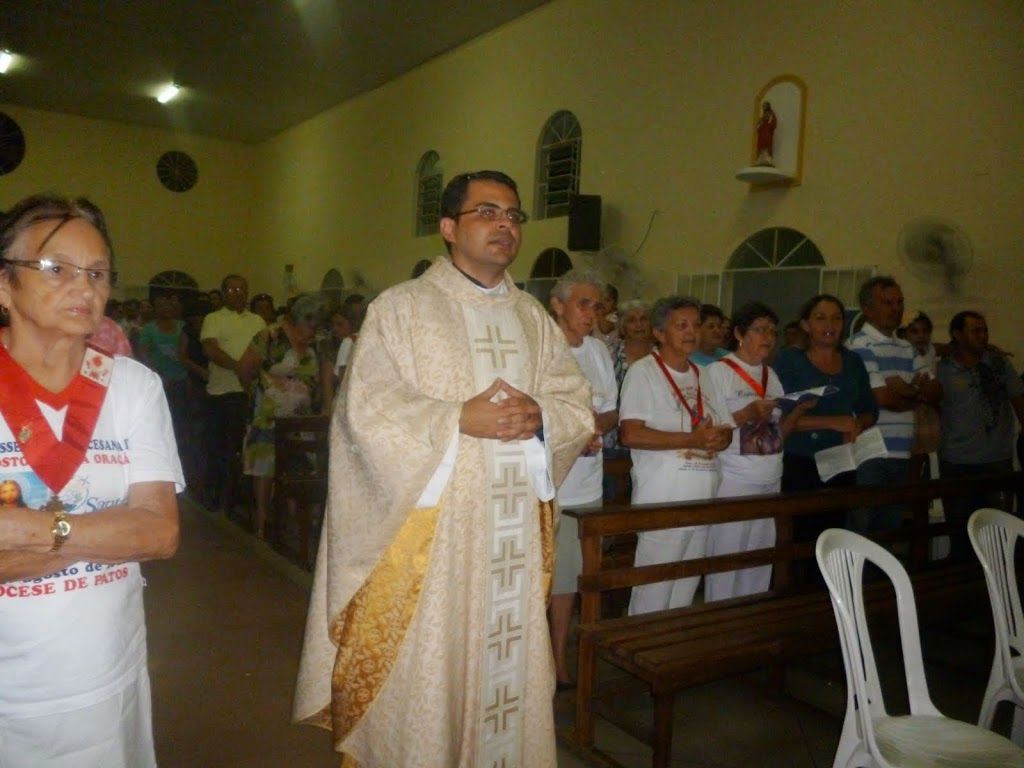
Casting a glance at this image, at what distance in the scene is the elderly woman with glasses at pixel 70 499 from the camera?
134cm

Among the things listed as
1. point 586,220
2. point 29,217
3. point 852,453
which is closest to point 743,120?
point 586,220

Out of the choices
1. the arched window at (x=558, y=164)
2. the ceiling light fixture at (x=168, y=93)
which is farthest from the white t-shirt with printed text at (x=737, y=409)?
the ceiling light fixture at (x=168, y=93)

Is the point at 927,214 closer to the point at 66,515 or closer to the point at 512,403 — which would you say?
the point at 512,403

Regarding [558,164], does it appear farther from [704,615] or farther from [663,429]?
[704,615]

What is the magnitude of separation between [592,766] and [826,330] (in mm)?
2297

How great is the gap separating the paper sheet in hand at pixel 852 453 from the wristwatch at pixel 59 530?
3352 millimetres

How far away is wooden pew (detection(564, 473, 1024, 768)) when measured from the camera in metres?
2.64

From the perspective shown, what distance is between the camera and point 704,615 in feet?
10.1

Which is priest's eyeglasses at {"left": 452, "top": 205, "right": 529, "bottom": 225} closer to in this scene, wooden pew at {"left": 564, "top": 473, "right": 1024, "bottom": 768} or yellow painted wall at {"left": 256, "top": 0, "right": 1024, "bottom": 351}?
wooden pew at {"left": 564, "top": 473, "right": 1024, "bottom": 768}

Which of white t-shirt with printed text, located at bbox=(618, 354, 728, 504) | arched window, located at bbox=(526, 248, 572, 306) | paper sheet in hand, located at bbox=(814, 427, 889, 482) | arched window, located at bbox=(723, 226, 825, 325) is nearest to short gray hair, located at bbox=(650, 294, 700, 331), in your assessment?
white t-shirt with printed text, located at bbox=(618, 354, 728, 504)

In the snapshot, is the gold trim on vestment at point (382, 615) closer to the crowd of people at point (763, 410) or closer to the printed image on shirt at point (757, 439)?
the crowd of people at point (763, 410)

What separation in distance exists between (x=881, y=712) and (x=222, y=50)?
42.3 ft

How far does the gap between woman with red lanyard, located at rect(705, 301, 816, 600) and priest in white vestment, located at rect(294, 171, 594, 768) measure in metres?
1.42

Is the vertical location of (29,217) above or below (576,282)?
below
